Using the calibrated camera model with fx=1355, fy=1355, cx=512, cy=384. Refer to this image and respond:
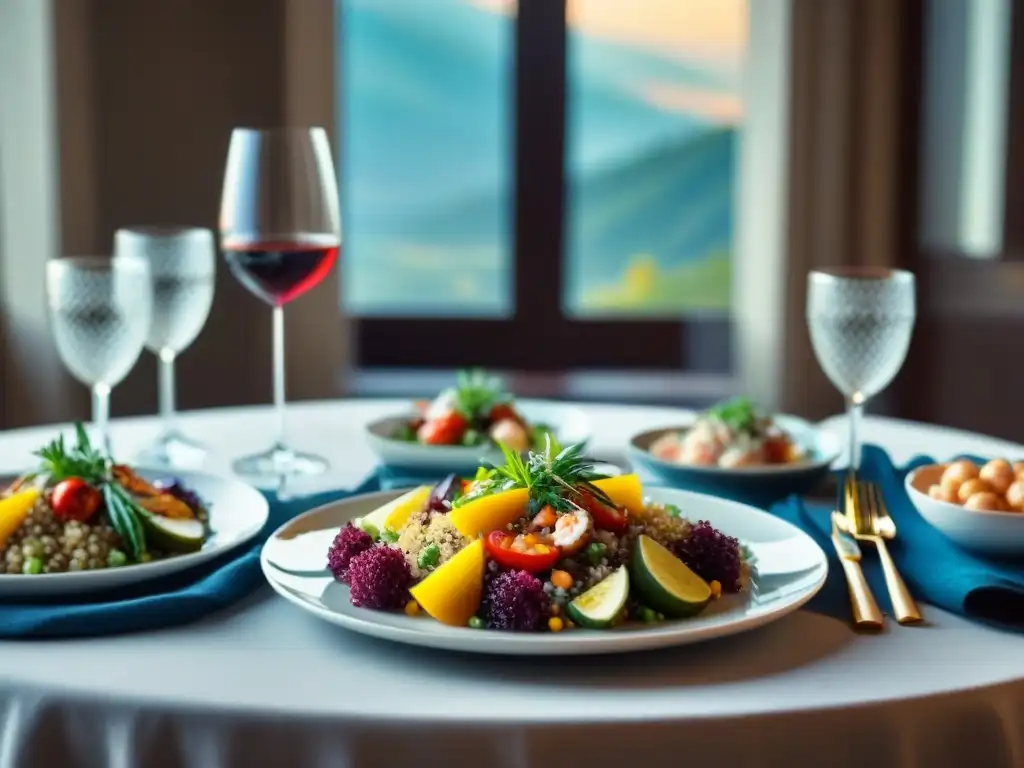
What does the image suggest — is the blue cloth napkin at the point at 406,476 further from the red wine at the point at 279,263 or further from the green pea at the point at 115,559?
Result: the green pea at the point at 115,559

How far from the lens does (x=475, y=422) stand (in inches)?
63.3

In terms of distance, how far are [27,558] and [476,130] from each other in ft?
18.5

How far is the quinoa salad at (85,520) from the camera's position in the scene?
3.62ft

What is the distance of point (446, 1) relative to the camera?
6480 mm

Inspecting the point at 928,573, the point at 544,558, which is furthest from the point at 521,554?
the point at 928,573

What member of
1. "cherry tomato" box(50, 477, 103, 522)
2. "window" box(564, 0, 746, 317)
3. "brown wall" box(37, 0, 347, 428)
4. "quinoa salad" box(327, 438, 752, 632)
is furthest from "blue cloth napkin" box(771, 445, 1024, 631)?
"window" box(564, 0, 746, 317)

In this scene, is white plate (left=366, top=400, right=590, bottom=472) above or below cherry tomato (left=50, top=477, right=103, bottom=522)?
below

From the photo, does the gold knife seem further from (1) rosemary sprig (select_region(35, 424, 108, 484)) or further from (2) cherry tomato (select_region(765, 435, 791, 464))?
(1) rosemary sprig (select_region(35, 424, 108, 484))

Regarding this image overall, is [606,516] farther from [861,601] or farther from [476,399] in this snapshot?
[476,399]

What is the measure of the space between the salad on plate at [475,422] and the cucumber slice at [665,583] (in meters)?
0.54

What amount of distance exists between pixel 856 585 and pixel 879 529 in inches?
5.9

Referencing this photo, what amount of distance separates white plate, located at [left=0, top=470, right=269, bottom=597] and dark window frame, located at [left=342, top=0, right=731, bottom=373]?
3614 mm

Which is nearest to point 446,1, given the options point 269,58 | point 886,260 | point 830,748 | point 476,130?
point 476,130

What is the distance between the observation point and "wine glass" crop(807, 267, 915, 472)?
1.45 metres
